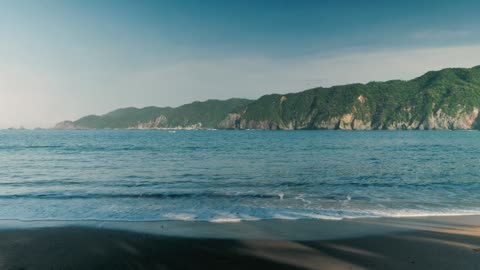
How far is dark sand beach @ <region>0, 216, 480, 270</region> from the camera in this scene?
7582 mm

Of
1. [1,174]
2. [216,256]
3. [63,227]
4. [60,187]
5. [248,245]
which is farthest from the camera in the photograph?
[1,174]

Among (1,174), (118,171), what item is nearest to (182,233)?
(118,171)

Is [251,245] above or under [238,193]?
above

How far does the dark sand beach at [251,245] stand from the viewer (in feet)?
24.9

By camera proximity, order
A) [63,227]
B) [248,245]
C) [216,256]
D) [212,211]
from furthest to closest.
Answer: [212,211] → [63,227] → [248,245] → [216,256]

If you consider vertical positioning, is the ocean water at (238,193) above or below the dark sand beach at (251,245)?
below

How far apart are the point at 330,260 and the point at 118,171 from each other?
21.7 m

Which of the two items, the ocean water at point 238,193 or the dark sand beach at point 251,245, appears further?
the ocean water at point 238,193

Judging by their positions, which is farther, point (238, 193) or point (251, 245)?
point (238, 193)

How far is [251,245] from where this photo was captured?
878 centimetres

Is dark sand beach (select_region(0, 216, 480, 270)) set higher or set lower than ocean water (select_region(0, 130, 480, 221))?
higher

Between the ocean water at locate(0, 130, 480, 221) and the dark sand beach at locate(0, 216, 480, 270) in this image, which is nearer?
the dark sand beach at locate(0, 216, 480, 270)

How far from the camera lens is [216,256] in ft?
26.3

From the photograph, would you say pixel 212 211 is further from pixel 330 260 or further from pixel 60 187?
pixel 60 187
